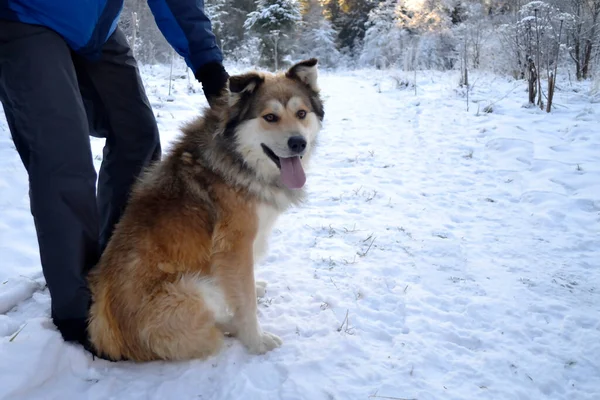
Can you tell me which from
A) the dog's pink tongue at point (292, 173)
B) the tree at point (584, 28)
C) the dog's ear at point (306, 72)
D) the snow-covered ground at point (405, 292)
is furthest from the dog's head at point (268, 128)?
the tree at point (584, 28)

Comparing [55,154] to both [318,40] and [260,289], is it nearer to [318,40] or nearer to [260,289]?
[260,289]

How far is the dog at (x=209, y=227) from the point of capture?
6.28 ft

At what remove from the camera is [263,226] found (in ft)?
7.61

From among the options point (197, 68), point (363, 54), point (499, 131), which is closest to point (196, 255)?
point (197, 68)

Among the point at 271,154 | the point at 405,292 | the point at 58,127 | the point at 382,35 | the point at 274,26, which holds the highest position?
the point at 274,26

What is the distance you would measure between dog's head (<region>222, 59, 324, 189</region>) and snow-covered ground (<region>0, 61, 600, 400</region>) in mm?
886

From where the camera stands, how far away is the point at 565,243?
323 centimetres

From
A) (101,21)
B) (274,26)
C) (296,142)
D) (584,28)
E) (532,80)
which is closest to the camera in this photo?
(101,21)

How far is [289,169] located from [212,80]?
32.5 inches

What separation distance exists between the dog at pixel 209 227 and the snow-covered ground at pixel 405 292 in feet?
0.53

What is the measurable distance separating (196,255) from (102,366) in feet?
2.28

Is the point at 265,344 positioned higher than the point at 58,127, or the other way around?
the point at 58,127

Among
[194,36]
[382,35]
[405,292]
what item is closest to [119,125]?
[194,36]

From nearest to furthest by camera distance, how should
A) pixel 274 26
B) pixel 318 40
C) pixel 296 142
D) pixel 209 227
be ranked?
pixel 209 227
pixel 296 142
pixel 274 26
pixel 318 40
